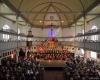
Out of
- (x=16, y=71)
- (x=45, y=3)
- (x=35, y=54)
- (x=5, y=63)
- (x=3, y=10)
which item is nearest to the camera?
(x=16, y=71)

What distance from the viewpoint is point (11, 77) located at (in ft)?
66.7

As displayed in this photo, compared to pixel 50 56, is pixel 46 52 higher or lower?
higher

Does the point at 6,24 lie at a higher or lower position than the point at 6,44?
higher

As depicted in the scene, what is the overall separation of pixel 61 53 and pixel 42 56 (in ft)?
12.3

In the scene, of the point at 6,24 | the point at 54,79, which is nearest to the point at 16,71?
the point at 54,79

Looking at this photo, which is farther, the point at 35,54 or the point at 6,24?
the point at 35,54

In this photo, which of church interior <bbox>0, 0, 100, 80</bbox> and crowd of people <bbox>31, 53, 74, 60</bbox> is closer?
church interior <bbox>0, 0, 100, 80</bbox>

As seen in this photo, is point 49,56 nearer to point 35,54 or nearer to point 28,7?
point 35,54

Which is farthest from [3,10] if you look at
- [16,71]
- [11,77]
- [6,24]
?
[11,77]

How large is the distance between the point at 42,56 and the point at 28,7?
373 inches

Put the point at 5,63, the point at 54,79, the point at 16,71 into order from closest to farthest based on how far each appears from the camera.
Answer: the point at 16,71
the point at 54,79
the point at 5,63

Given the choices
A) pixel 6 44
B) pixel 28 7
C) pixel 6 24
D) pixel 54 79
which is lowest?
pixel 54 79

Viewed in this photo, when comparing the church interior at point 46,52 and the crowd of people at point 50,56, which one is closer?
the church interior at point 46,52

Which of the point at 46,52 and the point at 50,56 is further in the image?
the point at 46,52
